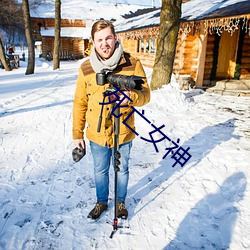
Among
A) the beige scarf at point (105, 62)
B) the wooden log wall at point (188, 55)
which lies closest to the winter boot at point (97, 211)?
the beige scarf at point (105, 62)

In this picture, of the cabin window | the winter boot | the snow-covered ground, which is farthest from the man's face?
the cabin window

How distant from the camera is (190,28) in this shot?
9.30m

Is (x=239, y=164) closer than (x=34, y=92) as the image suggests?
Yes

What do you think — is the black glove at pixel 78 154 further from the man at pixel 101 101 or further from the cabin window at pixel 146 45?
the cabin window at pixel 146 45

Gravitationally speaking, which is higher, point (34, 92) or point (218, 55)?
point (218, 55)

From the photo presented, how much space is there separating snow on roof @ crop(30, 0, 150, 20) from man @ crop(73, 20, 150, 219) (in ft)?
110

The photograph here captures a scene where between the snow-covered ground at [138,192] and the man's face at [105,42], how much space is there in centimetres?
175

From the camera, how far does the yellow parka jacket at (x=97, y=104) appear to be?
6.47ft

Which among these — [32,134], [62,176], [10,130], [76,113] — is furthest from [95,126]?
[10,130]

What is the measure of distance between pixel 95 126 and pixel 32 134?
301 cm

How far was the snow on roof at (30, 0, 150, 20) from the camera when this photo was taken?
105 feet

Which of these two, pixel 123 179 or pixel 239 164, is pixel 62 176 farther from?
pixel 239 164

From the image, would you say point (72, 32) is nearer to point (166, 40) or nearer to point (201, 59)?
point (201, 59)

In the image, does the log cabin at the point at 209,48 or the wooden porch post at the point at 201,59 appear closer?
the log cabin at the point at 209,48
